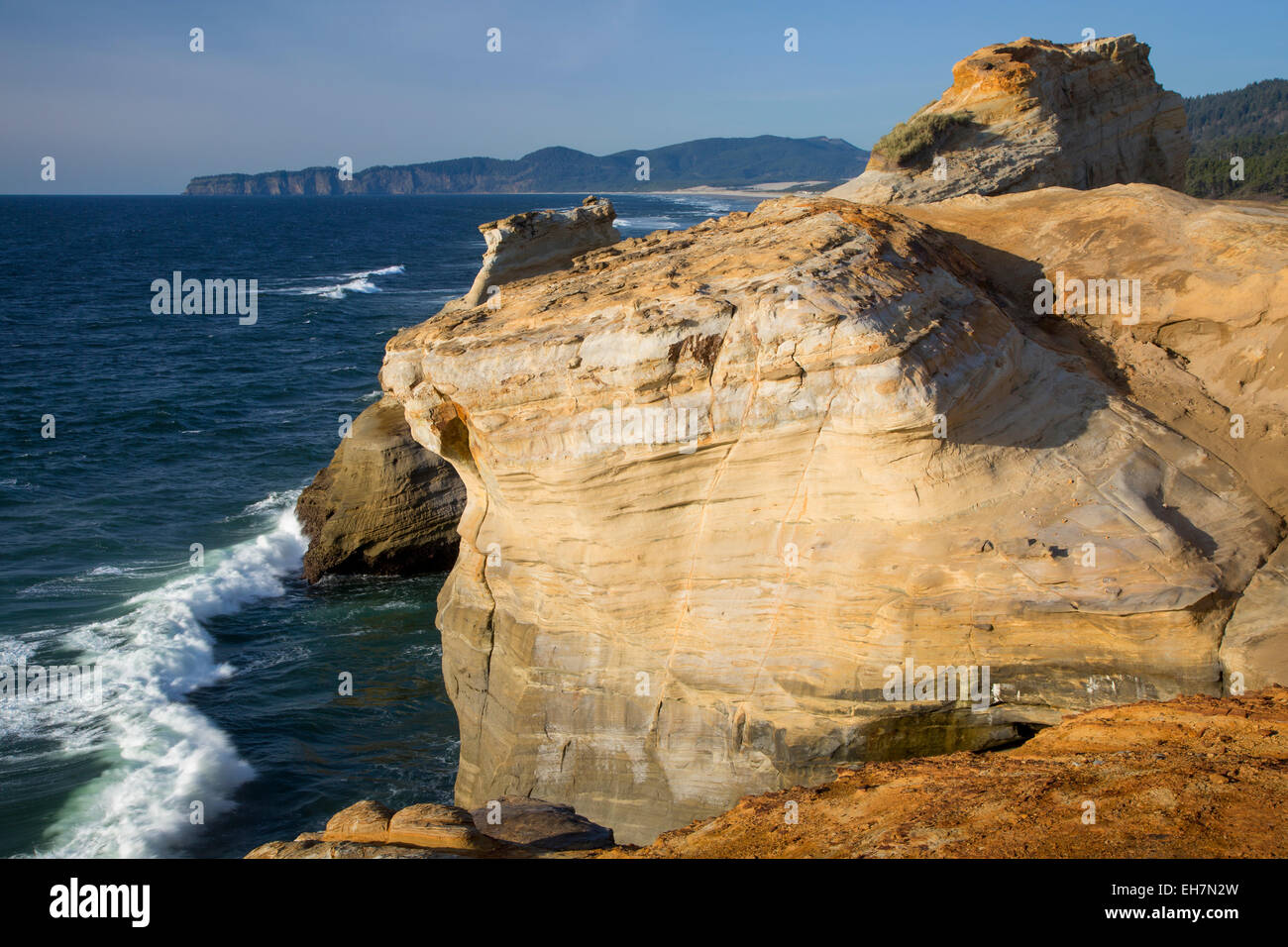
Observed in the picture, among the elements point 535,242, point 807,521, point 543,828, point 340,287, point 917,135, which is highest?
point 340,287

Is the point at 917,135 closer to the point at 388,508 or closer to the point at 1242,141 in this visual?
the point at 388,508

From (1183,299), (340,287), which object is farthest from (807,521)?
(340,287)

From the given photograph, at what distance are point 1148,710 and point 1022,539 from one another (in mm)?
1719

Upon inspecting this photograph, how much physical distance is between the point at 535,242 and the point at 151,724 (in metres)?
9.74

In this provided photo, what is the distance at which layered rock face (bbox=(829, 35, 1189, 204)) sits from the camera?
18234 mm

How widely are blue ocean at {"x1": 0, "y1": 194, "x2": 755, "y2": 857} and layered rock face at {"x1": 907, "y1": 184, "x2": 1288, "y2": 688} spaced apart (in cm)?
1021

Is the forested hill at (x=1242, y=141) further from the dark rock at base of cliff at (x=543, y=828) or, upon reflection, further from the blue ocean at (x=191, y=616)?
the dark rock at base of cliff at (x=543, y=828)

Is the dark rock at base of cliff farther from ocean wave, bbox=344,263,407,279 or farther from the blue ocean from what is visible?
ocean wave, bbox=344,263,407,279

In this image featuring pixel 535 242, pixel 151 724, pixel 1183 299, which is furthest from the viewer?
pixel 151 724

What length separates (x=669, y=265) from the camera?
412 inches

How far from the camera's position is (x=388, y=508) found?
1975 cm

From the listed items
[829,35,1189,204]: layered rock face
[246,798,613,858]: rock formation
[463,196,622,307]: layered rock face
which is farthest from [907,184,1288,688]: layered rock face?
[246,798,613,858]: rock formation

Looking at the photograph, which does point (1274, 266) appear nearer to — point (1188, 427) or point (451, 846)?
point (1188, 427)
